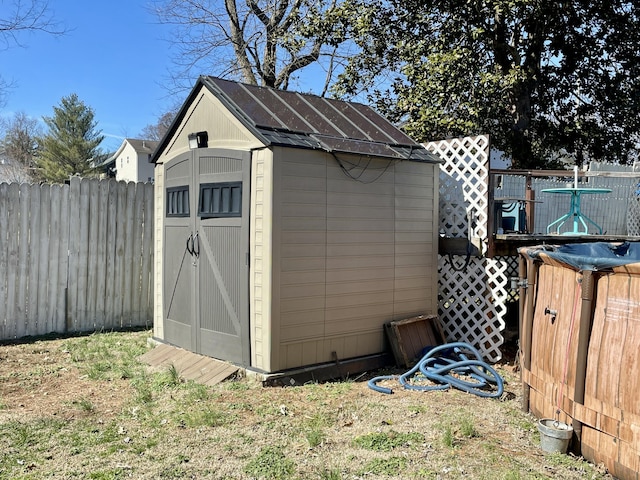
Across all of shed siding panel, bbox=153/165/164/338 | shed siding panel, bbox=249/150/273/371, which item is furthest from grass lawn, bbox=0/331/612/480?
shed siding panel, bbox=153/165/164/338

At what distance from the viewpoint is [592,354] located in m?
3.59

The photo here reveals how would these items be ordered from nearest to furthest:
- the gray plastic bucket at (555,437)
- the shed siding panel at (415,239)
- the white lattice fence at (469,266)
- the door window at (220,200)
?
the gray plastic bucket at (555,437) → the door window at (220,200) → the shed siding panel at (415,239) → the white lattice fence at (469,266)

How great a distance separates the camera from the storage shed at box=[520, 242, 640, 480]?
10.9 feet

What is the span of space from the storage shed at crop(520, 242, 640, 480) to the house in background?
3753 centimetres

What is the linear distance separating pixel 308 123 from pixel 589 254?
10.0 ft

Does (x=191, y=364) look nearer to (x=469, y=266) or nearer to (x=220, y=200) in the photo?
(x=220, y=200)

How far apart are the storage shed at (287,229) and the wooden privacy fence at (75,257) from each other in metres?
1.42

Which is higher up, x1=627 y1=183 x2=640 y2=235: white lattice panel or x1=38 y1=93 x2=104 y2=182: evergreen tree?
x1=38 y1=93 x2=104 y2=182: evergreen tree

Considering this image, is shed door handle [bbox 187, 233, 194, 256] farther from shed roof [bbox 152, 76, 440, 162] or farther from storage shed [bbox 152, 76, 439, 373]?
shed roof [bbox 152, 76, 440, 162]

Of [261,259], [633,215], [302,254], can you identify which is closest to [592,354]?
[302,254]

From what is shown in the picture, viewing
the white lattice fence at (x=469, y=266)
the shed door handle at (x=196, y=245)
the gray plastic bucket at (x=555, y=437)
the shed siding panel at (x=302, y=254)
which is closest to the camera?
the gray plastic bucket at (x=555, y=437)

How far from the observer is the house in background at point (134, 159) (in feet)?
137

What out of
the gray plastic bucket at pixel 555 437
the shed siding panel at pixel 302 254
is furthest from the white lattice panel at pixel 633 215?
the gray plastic bucket at pixel 555 437

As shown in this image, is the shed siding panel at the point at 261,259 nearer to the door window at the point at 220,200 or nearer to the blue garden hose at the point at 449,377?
the door window at the point at 220,200
